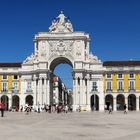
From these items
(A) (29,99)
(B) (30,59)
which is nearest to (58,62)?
(B) (30,59)

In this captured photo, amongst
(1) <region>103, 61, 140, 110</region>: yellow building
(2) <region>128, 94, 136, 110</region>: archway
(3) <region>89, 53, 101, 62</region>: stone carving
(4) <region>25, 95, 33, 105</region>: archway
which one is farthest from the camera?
(4) <region>25, 95, 33, 105</region>: archway

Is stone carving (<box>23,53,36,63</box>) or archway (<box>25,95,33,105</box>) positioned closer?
stone carving (<box>23,53,36,63</box>)

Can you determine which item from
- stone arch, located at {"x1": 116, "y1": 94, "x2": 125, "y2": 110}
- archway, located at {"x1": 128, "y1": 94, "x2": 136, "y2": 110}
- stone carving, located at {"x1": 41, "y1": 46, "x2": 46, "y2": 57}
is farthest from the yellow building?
stone carving, located at {"x1": 41, "y1": 46, "x2": 46, "y2": 57}

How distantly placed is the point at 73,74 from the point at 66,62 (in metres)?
5.86

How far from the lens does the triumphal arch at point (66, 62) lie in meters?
108

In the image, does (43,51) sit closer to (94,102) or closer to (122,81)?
(94,102)

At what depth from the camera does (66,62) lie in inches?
4473

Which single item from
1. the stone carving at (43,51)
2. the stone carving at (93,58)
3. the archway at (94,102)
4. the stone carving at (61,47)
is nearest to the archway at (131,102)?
the archway at (94,102)

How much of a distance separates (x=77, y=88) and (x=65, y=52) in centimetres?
964

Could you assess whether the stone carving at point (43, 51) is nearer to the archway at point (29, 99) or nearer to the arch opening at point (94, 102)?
the archway at point (29, 99)

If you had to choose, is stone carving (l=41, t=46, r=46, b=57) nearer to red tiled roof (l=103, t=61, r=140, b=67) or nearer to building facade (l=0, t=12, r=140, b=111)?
building facade (l=0, t=12, r=140, b=111)

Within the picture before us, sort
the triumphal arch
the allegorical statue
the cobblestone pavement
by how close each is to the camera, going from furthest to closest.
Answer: the allegorical statue, the triumphal arch, the cobblestone pavement

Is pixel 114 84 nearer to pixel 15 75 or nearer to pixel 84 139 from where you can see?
pixel 15 75

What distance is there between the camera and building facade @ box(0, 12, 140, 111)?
10856cm
